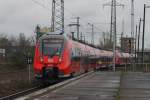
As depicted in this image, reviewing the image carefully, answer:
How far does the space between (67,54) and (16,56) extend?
34852 mm

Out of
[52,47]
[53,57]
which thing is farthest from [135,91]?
[52,47]

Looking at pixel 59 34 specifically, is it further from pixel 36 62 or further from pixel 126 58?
pixel 126 58

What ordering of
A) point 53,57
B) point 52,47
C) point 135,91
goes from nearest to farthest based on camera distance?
1. point 135,91
2. point 53,57
3. point 52,47

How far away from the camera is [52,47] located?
30.5m

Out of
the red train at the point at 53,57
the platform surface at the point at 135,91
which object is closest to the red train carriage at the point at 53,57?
the red train at the point at 53,57

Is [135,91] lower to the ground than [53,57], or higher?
lower

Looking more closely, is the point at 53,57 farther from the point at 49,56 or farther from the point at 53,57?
the point at 49,56

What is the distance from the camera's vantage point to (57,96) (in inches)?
741

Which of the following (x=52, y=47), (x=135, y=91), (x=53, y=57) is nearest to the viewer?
(x=135, y=91)

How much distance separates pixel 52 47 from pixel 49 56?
0.73 m

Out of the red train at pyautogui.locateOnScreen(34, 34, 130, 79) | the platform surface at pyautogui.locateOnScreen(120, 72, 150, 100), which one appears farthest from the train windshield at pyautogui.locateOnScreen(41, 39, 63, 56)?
the platform surface at pyautogui.locateOnScreen(120, 72, 150, 100)

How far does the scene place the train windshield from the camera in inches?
1192

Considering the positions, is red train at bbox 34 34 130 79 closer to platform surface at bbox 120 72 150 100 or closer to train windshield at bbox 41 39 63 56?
train windshield at bbox 41 39 63 56

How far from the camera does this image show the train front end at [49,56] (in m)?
29.8
